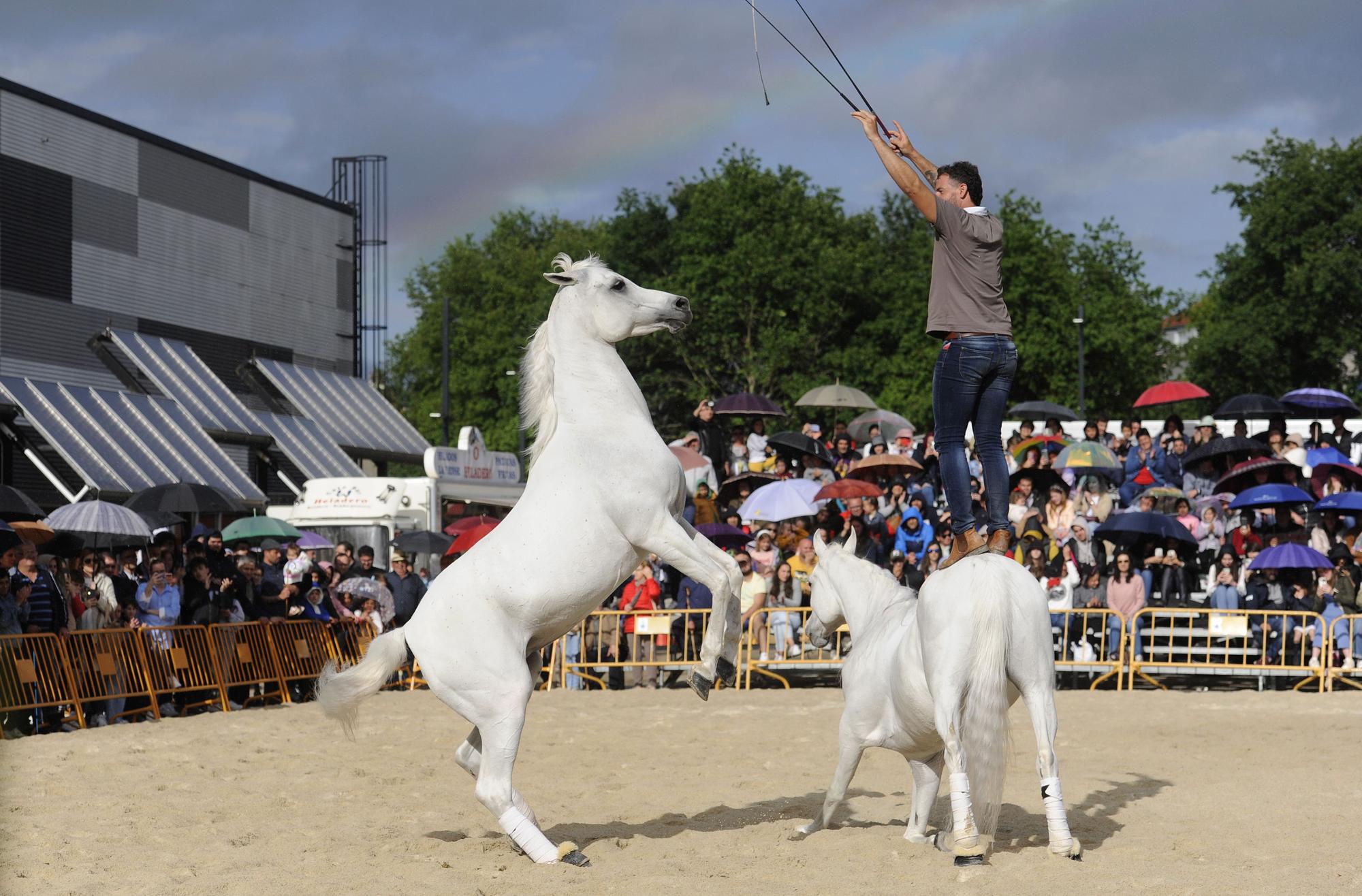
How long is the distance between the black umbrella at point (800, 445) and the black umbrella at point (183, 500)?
27.8 feet

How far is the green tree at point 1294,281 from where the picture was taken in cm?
4525

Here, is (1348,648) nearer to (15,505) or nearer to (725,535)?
(725,535)

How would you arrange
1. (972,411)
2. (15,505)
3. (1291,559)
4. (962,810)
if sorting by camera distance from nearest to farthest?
(962,810) < (972,411) < (15,505) < (1291,559)

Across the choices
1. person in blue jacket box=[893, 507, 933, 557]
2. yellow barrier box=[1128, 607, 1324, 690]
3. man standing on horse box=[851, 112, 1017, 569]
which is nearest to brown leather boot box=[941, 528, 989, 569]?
man standing on horse box=[851, 112, 1017, 569]

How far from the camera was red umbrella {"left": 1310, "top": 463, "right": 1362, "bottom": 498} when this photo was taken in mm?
19672

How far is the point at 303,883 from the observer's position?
22.8 feet

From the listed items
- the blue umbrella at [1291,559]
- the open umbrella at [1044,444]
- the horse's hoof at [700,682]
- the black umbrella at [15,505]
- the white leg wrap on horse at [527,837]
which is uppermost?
the open umbrella at [1044,444]

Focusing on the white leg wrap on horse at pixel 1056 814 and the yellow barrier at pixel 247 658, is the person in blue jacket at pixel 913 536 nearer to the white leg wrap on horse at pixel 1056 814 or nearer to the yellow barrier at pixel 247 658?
the yellow barrier at pixel 247 658

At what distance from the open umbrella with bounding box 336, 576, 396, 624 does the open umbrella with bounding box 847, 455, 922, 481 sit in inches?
264

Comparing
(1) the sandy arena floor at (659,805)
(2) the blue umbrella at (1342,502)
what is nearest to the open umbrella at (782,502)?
(1) the sandy arena floor at (659,805)

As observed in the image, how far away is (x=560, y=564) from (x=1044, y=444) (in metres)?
16.3

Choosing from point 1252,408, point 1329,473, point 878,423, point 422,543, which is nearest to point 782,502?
point 422,543

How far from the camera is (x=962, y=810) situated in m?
7.00

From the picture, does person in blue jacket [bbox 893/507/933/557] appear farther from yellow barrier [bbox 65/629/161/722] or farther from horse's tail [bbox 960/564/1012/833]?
horse's tail [bbox 960/564/1012/833]
